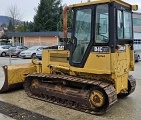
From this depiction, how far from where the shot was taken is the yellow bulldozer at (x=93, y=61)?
6660 millimetres

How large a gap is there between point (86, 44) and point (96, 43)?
333mm

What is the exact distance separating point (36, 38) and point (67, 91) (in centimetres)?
3562

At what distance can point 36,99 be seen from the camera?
26.5ft

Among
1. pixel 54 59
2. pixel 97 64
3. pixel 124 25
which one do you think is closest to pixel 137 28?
pixel 54 59

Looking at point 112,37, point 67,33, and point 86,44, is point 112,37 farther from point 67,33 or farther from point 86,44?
point 67,33

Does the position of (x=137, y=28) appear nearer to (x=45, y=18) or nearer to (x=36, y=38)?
(x=45, y=18)

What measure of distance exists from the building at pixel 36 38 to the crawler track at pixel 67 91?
29.1 metres

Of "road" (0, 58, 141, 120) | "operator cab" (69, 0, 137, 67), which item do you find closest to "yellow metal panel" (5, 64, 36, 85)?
"road" (0, 58, 141, 120)

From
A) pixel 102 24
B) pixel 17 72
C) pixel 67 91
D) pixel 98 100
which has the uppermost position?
pixel 102 24


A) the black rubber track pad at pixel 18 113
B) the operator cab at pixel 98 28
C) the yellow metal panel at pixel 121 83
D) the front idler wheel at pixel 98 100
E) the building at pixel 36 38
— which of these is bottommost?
the black rubber track pad at pixel 18 113

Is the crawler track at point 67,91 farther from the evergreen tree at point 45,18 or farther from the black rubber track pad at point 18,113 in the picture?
the evergreen tree at point 45,18

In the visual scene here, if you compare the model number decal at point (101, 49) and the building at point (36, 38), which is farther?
the building at point (36, 38)

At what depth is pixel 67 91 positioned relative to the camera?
738cm

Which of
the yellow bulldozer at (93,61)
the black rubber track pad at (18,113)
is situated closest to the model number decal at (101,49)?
the yellow bulldozer at (93,61)
